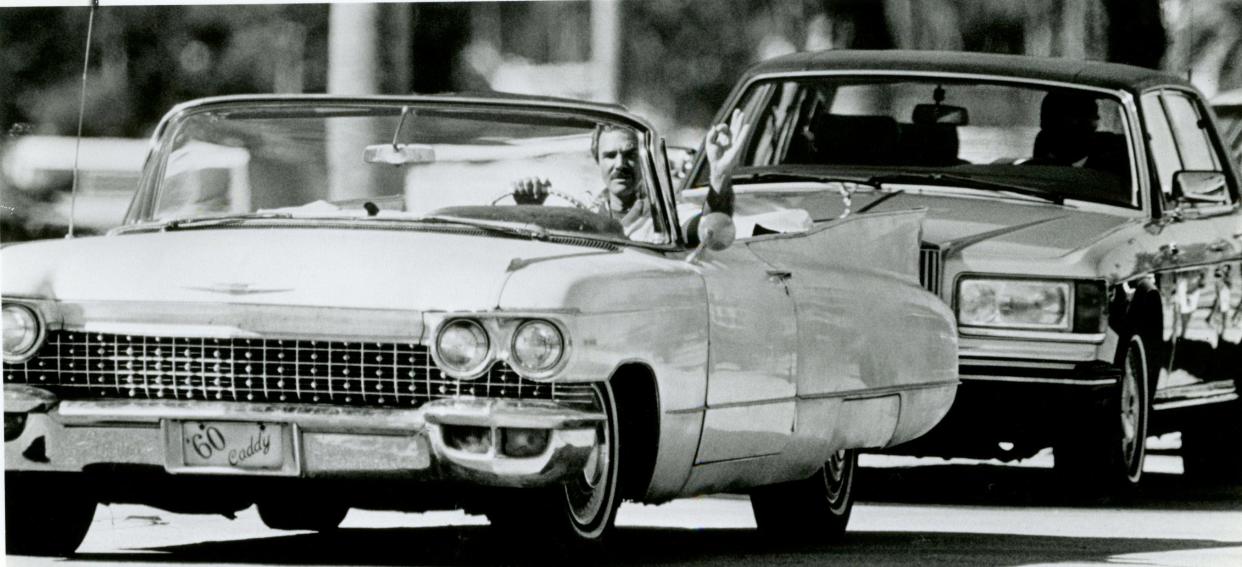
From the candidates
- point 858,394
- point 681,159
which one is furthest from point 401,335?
point 681,159

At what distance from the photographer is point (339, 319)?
5.91m

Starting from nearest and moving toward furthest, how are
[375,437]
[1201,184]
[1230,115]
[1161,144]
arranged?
[375,437], [1201,184], [1161,144], [1230,115]

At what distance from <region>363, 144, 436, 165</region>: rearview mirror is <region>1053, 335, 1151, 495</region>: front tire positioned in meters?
3.02

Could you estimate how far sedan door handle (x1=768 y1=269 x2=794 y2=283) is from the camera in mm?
7043

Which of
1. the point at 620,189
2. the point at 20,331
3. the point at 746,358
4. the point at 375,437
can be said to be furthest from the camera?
the point at 620,189

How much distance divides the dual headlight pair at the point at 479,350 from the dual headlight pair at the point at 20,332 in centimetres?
97

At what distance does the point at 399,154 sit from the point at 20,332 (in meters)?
1.19

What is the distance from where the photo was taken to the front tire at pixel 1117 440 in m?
9.01

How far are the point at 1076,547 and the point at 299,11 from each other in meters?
3.98

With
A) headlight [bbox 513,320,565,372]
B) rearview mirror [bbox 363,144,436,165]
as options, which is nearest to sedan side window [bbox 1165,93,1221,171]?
rearview mirror [bbox 363,144,436,165]

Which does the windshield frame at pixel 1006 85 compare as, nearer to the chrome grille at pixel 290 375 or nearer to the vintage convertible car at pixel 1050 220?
the vintage convertible car at pixel 1050 220

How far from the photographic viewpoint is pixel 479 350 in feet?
19.4

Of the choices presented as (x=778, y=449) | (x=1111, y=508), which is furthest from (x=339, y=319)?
(x=1111, y=508)

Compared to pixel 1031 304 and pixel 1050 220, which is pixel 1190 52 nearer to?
pixel 1050 220
